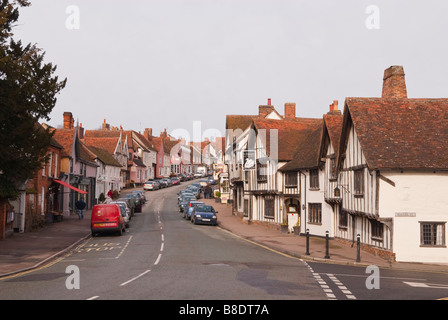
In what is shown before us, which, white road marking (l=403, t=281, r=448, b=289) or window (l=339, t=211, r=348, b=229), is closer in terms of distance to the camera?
white road marking (l=403, t=281, r=448, b=289)

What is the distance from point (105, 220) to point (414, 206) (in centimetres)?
1774

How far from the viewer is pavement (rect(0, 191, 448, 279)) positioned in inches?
779

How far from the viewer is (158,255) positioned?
20562 millimetres

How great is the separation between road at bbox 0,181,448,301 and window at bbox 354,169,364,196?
221 inches

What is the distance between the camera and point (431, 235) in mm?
22500

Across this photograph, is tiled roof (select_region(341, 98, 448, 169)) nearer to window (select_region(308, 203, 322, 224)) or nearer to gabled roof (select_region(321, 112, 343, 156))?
gabled roof (select_region(321, 112, 343, 156))

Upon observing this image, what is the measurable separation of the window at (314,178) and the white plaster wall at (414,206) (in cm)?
984

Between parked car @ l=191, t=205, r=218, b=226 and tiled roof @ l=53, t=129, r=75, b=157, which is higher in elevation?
tiled roof @ l=53, t=129, r=75, b=157

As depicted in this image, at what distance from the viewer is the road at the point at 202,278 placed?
1220 cm

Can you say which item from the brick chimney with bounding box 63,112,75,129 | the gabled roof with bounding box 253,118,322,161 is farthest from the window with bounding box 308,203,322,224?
the brick chimney with bounding box 63,112,75,129

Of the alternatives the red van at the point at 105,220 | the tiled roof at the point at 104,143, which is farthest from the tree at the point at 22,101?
the tiled roof at the point at 104,143

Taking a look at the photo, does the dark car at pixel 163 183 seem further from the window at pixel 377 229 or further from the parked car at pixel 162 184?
the window at pixel 377 229
